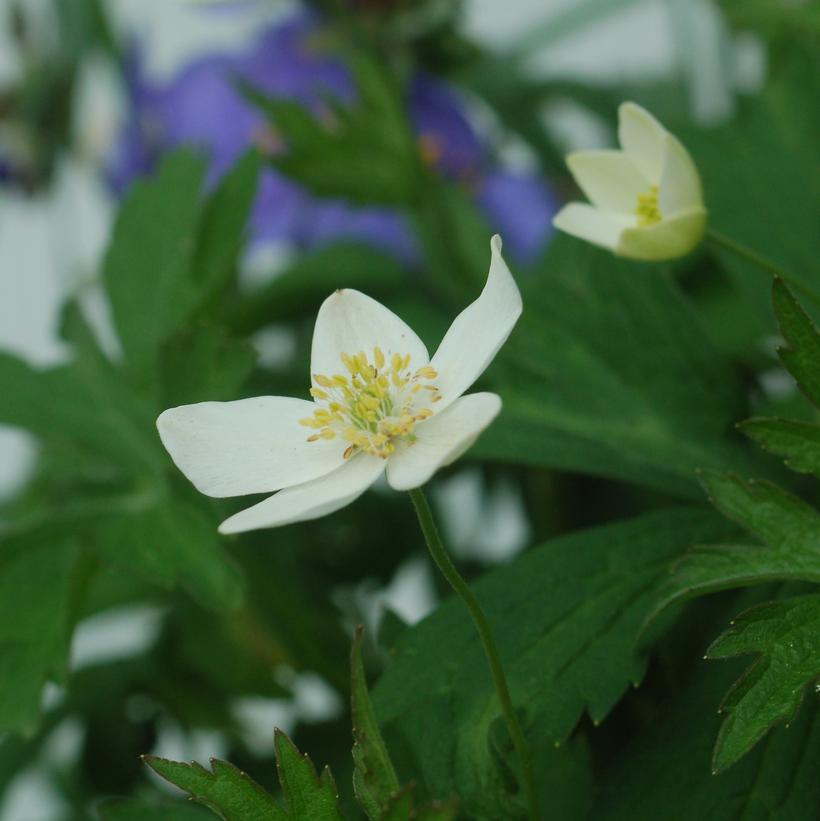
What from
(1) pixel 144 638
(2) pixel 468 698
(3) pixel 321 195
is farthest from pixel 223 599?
(1) pixel 144 638

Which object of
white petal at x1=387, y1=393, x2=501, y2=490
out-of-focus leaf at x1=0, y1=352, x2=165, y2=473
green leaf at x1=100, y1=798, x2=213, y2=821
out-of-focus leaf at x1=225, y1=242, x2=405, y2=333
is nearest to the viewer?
white petal at x1=387, y1=393, x2=501, y2=490

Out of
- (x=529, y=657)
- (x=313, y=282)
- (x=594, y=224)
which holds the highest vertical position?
(x=594, y=224)

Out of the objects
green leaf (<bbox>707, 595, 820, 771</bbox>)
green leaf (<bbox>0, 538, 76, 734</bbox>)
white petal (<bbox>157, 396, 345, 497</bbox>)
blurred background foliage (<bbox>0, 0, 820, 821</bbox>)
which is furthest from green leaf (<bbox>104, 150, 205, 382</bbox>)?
green leaf (<bbox>707, 595, 820, 771</bbox>)

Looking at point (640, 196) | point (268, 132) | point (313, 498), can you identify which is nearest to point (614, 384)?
point (640, 196)

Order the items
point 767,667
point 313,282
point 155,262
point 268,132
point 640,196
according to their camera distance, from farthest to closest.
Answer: point 268,132, point 313,282, point 155,262, point 640,196, point 767,667

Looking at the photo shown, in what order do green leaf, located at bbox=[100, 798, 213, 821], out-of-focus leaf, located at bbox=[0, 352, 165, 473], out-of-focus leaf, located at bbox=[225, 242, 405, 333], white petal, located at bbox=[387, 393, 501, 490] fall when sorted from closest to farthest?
white petal, located at bbox=[387, 393, 501, 490], green leaf, located at bbox=[100, 798, 213, 821], out-of-focus leaf, located at bbox=[0, 352, 165, 473], out-of-focus leaf, located at bbox=[225, 242, 405, 333]

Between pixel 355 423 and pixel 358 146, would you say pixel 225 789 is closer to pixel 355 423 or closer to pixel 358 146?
pixel 355 423

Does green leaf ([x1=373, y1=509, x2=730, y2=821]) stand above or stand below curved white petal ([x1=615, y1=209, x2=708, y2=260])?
below

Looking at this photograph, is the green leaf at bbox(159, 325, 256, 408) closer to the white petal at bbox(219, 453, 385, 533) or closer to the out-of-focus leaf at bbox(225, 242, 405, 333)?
the white petal at bbox(219, 453, 385, 533)
